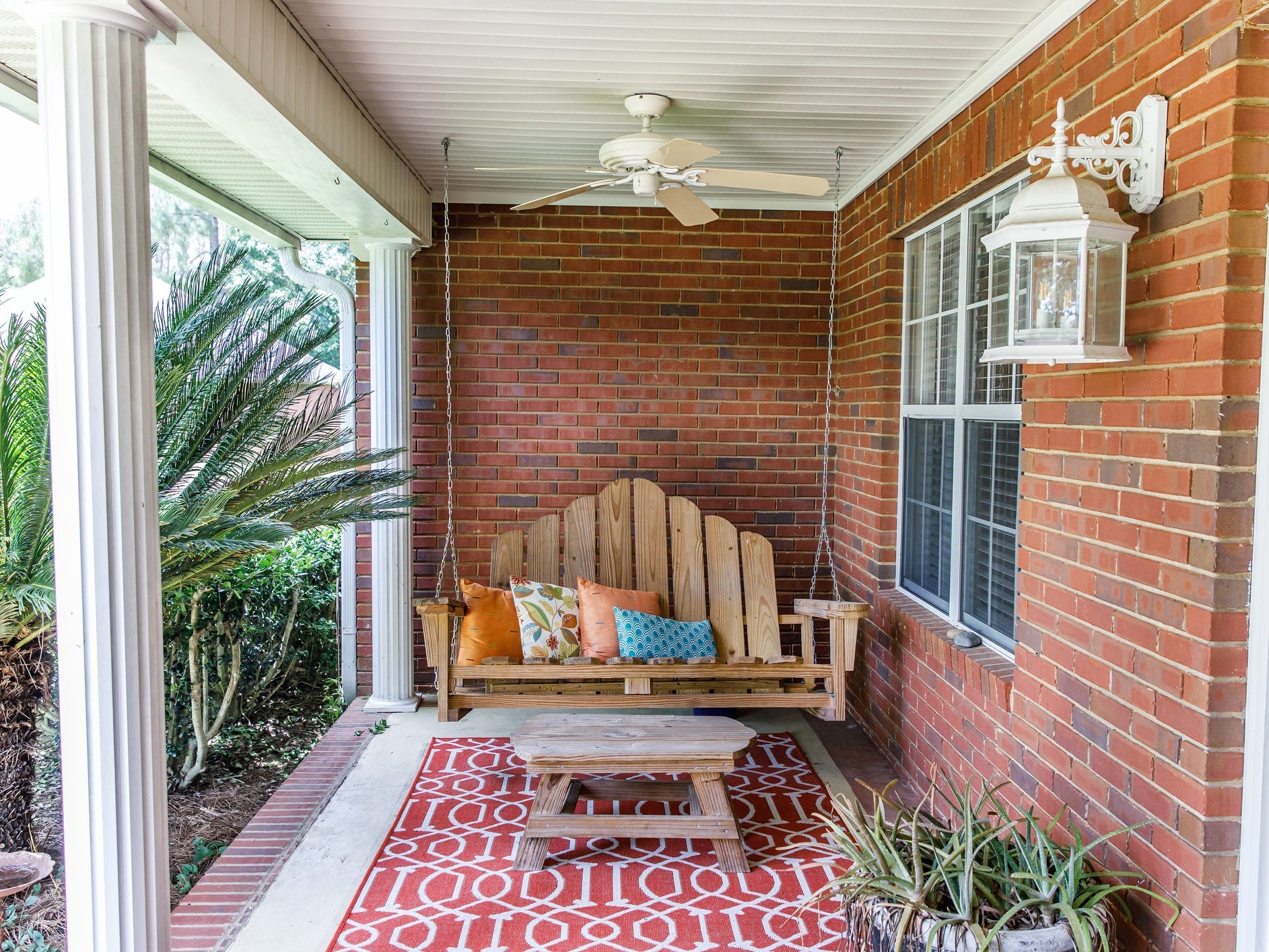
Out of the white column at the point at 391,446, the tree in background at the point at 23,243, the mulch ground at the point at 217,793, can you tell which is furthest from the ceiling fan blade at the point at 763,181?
the tree in background at the point at 23,243

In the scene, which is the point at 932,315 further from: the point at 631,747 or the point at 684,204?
the point at 631,747

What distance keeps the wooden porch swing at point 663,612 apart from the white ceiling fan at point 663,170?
1.09 m

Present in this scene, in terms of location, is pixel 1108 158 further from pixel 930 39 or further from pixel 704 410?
pixel 704 410

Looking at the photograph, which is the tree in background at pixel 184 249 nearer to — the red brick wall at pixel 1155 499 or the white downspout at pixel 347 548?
the white downspout at pixel 347 548

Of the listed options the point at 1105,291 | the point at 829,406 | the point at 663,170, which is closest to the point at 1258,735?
the point at 1105,291

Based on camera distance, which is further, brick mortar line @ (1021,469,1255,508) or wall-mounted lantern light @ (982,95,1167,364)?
wall-mounted lantern light @ (982,95,1167,364)


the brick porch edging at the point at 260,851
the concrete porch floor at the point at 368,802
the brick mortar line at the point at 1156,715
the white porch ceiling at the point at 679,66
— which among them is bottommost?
the brick porch edging at the point at 260,851

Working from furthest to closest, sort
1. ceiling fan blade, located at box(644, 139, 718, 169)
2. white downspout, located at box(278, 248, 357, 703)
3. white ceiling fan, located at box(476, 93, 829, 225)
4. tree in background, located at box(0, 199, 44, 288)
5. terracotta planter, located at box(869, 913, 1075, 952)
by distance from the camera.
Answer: tree in background, located at box(0, 199, 44, 288), white downspout, located at box(278, 248, 357, 703), white ceiling fan, located at box(476, 93, 829, 225), ceiling fan blade, located at box(644, 139, 718, 169), terracotta planter, located at box(869, 913, 1075, 952)

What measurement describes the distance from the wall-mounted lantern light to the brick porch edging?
2.72 m

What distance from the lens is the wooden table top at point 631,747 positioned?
10.2 feet

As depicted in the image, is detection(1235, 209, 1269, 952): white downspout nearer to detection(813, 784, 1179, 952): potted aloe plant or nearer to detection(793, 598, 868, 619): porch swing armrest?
detection(813, 784, 1179, 952): potted aloe plant

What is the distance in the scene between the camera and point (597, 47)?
2.93 metres

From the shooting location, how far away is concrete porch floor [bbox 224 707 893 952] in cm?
Result: 279

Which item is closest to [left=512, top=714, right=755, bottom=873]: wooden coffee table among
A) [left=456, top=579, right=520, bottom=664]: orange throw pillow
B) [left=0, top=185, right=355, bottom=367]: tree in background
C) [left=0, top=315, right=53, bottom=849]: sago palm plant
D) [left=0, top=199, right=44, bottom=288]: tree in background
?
[left=456, top=579, right=520, bottom=664]: orange throw pillow
